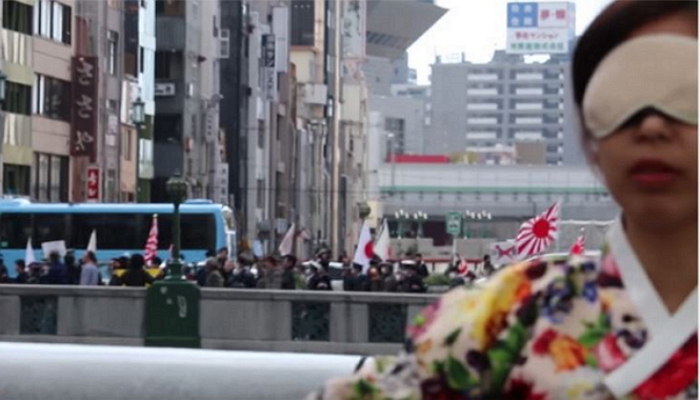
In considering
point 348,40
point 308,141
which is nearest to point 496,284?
point 308,141

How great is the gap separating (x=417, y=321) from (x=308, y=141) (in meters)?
114

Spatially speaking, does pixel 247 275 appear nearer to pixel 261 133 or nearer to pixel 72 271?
pixel 72 271

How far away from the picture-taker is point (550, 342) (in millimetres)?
2342

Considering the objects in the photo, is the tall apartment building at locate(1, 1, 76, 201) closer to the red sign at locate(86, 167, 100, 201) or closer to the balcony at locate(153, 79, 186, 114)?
the red sign at locate(86, 167, 100, 201)

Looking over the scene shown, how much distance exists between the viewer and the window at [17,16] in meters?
59.5

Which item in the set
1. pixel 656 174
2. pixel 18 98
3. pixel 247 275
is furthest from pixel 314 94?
pixel 656 174

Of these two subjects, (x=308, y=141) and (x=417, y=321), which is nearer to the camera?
(x=417, y=321)

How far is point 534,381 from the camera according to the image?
7.66 ft

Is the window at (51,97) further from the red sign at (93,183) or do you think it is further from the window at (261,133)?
the window at (261,133)

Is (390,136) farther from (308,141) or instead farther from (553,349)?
(553,349)

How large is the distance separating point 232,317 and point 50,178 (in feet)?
123

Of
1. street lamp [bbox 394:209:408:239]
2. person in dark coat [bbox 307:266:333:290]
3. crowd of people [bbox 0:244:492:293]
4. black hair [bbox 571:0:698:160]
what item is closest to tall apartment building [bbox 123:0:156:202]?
crowd of people [bbox 0:244:492:293]

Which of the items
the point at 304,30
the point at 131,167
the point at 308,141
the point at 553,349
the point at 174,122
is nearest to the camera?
the point at 553,349

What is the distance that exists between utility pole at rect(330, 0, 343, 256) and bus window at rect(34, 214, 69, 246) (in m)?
77.3
